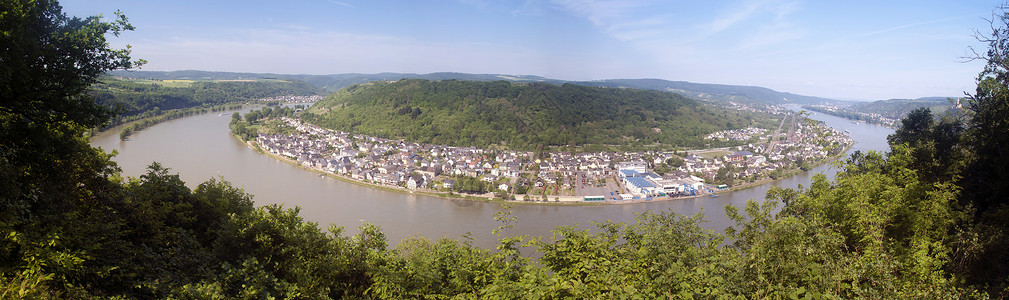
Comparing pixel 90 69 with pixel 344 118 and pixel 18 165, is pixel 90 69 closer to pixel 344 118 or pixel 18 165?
pixel 18 165

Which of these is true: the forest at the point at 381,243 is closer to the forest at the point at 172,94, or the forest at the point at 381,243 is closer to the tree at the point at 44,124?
the tree at the point at 44,124

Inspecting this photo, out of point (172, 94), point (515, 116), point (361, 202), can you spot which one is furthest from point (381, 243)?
point (172, 94)

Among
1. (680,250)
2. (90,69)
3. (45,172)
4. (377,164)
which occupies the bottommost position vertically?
(377,164)

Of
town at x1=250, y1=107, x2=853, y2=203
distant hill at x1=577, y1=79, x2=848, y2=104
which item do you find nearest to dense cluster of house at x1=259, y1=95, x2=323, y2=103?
town at x1=250, y1=107, x2=853, y2=203

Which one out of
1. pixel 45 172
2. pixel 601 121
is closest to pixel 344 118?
pixel 601 121

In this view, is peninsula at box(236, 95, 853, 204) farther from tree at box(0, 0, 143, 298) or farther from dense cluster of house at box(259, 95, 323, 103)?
dense cluster of house at box(259, 95, 323, 103)
